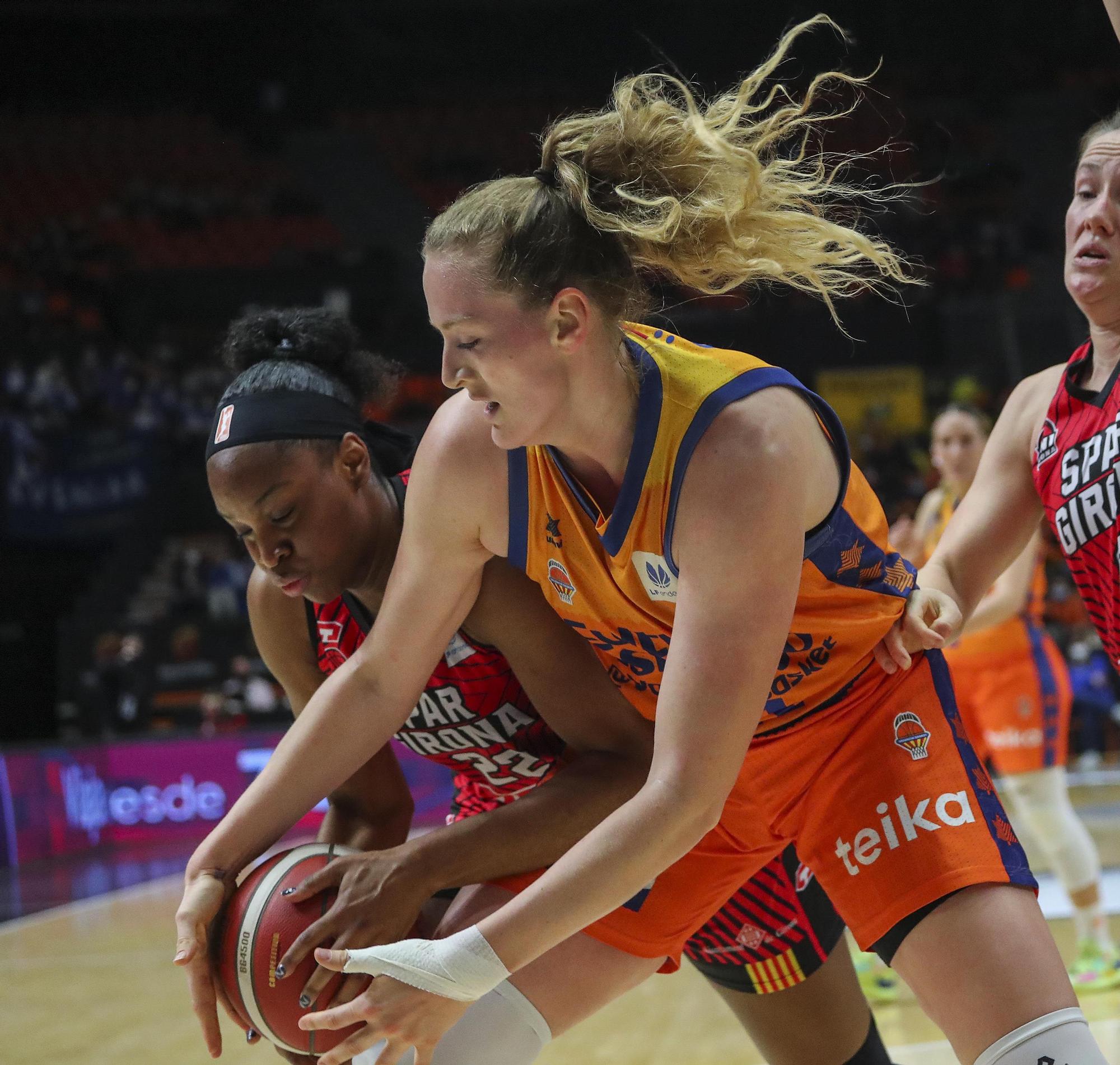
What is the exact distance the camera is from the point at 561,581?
2053 mm

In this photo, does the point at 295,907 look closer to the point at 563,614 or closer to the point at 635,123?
the point at 563,614

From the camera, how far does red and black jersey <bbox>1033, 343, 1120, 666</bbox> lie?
7.38ft

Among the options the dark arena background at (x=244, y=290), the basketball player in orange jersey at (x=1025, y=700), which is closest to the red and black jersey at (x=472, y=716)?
the basketball player in orange jersey at (x=1025, y=700)

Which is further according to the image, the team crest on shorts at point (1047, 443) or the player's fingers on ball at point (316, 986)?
the team crest on shorts at point (1047, 443)

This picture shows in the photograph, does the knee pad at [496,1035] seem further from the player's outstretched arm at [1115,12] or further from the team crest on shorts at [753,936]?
the player's outstretched arm at [1115,12]

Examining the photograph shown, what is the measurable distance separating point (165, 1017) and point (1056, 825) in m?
3.32

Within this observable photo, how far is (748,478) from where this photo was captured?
179cm

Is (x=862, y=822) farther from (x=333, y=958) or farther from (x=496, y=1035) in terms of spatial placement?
(x=333, y=958)

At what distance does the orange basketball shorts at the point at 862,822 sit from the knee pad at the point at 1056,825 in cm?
258

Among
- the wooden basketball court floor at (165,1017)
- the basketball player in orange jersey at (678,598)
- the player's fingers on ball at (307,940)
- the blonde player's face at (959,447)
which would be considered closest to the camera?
the basketball player in orange jersey at (678,598)

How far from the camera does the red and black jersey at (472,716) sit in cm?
234

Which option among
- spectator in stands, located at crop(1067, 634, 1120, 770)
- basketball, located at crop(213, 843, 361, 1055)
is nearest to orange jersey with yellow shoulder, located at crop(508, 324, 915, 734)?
basketball, located at crop(213, 843, 361, 1055)

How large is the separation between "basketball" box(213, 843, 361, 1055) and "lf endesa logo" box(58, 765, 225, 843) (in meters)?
7.12

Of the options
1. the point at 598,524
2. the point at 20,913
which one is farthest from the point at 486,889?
the point at 20,913
